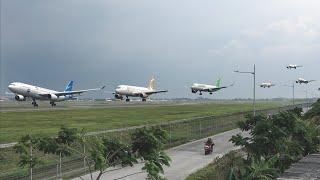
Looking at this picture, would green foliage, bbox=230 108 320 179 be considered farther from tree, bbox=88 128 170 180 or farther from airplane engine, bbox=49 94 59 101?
airplane engine, bbox=49 94 59 101

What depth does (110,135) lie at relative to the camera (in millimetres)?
35875

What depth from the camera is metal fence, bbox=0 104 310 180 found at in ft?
83.7

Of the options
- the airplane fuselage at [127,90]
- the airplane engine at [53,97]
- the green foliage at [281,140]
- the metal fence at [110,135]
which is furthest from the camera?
the airplane fuselage at [127,90]

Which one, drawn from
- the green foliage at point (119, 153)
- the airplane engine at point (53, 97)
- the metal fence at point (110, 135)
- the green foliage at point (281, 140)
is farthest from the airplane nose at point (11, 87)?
the green foliage at point (119, 153)

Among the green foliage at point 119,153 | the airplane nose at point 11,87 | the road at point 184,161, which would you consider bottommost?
the road at point 184,161

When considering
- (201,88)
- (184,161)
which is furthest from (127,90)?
(184,161)

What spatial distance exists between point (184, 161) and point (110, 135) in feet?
19.9

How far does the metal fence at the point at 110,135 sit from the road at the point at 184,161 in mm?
1371

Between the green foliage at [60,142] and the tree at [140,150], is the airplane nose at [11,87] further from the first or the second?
the tree at [140,150]

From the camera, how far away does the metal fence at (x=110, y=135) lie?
25.5 metres

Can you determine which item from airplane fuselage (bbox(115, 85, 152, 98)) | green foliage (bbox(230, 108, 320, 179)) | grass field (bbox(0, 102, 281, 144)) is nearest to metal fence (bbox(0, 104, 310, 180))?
grass field (bbox(0, 102, 281, 144))

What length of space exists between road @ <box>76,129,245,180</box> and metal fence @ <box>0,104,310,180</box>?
4.50 ft

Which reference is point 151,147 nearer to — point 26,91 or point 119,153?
point 119,153

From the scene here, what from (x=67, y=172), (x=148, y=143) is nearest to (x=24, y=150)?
(x=148, y=143)
